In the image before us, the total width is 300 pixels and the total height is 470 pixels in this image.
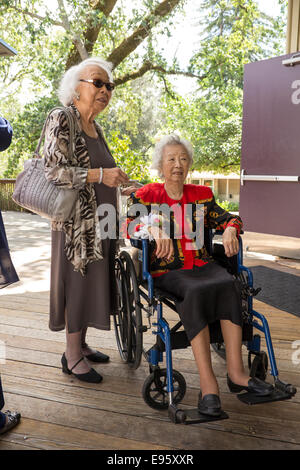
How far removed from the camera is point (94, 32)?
23.6ft

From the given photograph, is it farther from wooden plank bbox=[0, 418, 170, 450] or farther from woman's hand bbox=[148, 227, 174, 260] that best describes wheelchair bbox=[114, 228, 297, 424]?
wooden plank bbox=[0, 418, 170, 450]

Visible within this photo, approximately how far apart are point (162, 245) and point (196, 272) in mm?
226

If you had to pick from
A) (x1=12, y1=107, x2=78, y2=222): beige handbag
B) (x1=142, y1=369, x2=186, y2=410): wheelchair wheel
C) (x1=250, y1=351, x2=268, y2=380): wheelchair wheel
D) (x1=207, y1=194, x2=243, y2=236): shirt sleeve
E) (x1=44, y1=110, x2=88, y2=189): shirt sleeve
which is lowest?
(x1=142, y1=369, x2=186, y2=410): wheelchair wheel

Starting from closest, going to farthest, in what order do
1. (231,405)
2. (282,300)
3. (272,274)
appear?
(231,405) < (282,300) < (272,274)

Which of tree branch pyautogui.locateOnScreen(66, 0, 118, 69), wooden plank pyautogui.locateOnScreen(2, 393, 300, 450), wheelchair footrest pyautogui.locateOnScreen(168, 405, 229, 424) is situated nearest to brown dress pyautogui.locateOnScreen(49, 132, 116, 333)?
wooden plank pyautogui.locateOnScreen(2, 393, 300, 450)

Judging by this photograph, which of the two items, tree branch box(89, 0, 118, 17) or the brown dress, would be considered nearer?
the brown dress

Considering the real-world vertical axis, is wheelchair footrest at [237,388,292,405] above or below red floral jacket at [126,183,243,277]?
below

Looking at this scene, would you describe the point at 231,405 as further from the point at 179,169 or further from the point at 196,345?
the point at 179,169

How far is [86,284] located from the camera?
1.99 m

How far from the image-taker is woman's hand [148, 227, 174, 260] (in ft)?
6.03

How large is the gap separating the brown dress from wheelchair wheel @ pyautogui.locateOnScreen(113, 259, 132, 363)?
0.26 ft

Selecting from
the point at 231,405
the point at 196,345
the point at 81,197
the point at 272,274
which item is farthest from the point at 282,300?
the point at 81,197

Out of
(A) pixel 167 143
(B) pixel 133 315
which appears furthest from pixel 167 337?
(A) pixel 167 143
